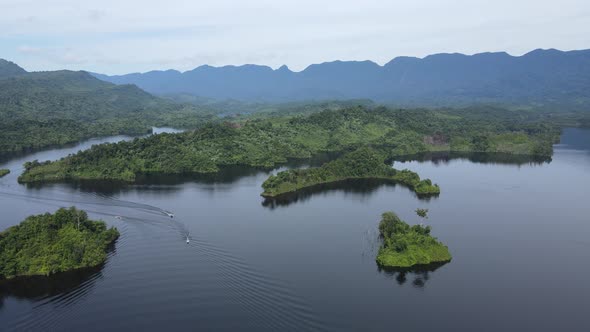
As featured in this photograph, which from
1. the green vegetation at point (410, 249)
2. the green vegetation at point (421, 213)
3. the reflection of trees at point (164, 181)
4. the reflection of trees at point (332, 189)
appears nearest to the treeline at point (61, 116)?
the reflection of trees at point (164, 181)

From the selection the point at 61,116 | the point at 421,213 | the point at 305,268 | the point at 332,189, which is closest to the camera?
the point at 305,268

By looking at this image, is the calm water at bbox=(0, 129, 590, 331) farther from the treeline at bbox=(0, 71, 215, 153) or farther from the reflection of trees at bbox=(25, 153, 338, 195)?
the treeline at bbox=(0, 71, 215, 153)

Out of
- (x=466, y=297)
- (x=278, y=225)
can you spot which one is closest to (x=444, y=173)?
(x=278, y=225)

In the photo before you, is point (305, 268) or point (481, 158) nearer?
point (305, 268)

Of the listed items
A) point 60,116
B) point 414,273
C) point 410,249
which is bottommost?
point 414,273

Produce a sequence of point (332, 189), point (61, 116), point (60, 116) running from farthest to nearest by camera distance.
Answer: point (61, 116), point (60, 116), point (332, 189)

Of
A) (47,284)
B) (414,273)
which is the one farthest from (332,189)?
(47,284)

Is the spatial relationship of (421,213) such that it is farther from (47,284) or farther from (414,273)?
(47,284)
